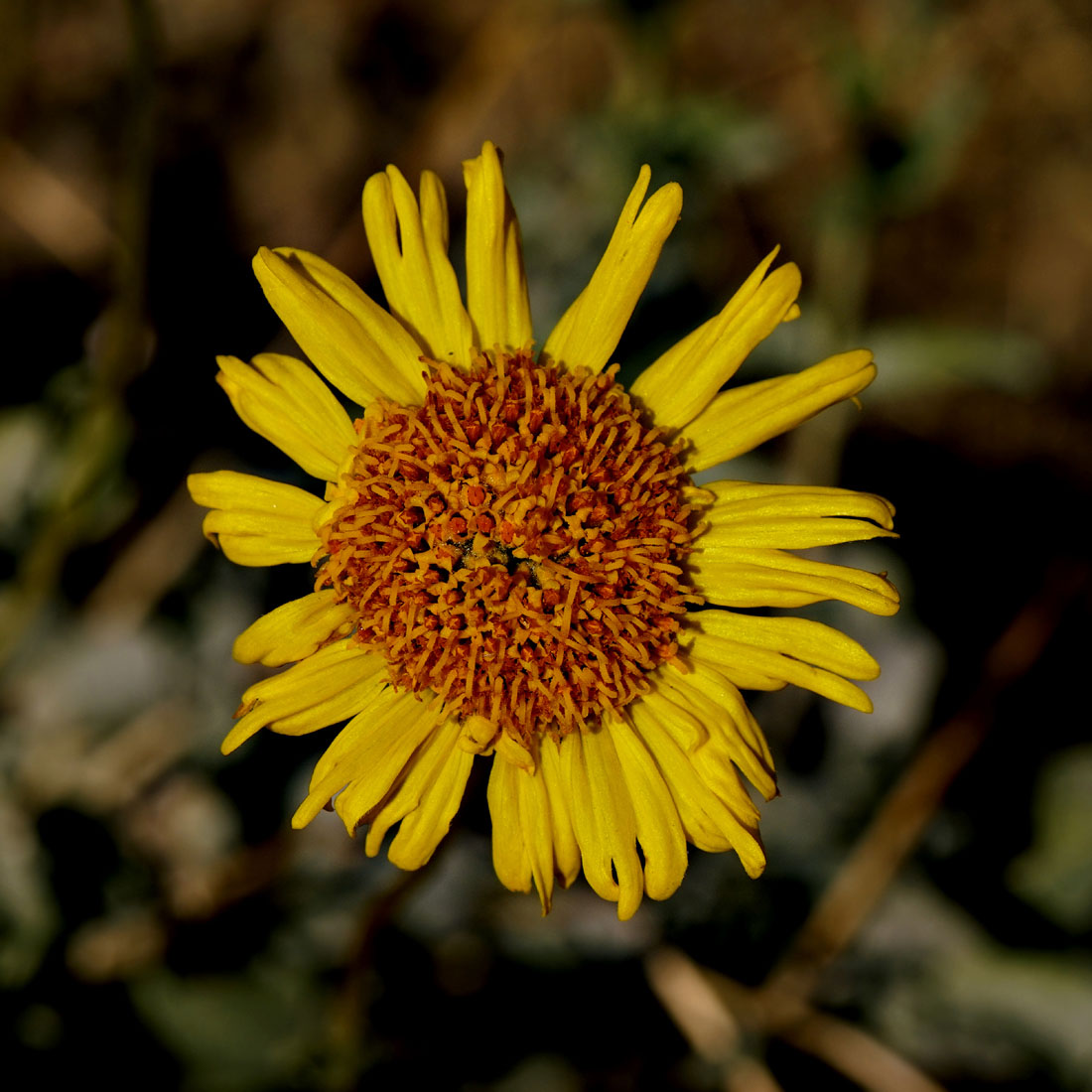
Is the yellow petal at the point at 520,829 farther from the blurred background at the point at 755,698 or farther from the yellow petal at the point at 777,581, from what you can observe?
the blurred background at the point at 755,698

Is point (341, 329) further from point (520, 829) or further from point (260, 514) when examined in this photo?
point (520, 829)

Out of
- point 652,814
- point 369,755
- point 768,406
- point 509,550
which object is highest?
point 768,406

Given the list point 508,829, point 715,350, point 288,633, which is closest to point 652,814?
point 508,829

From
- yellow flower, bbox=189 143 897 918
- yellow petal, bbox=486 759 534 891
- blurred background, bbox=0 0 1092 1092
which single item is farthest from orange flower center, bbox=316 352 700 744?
blurred background, bbox=0 0 1092 1092

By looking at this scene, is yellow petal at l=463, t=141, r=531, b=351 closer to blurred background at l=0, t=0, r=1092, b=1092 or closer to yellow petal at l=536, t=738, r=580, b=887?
yellow petal at l=536, t=738, r=580, b=887

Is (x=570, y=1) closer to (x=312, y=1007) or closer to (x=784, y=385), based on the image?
(x=784, y=385)
